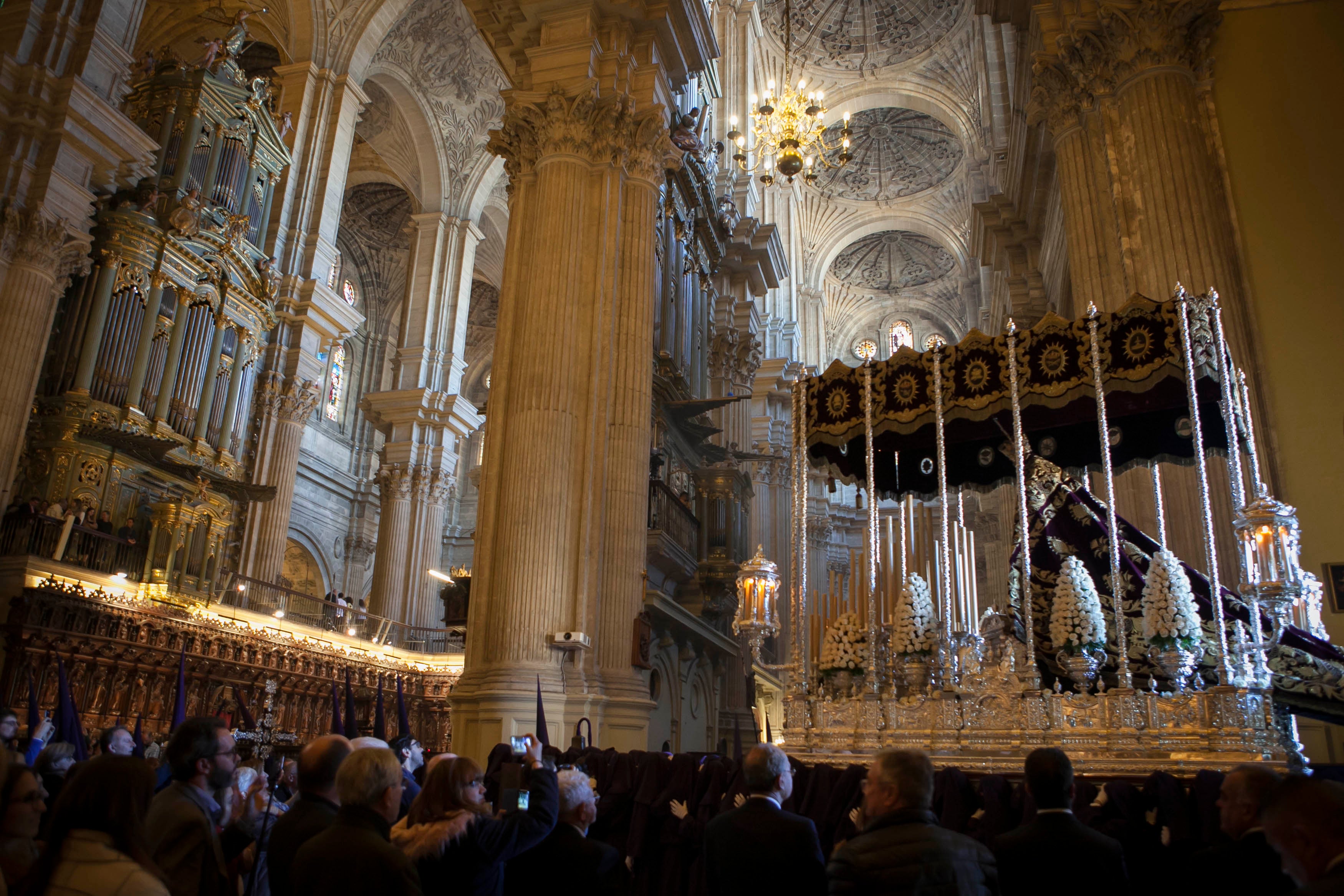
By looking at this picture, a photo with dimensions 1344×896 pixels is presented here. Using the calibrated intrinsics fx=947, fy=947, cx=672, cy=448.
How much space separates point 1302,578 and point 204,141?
61.2 feet

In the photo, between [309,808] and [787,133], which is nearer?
[309,808]

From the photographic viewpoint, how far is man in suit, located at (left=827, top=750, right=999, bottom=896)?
281cm

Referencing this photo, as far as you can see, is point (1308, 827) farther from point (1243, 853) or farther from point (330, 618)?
point (330, 618)

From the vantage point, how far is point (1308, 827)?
2.31 meters

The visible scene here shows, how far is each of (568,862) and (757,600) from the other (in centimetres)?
499

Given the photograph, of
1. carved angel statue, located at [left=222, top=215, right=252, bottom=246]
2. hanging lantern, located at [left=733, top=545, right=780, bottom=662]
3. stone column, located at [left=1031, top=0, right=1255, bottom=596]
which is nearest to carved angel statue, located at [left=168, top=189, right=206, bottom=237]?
carved angel statue, located at [left=222, top=215, right=252, bottom=246]

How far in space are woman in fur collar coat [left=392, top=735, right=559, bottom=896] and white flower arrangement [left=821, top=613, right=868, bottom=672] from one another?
4.64 m

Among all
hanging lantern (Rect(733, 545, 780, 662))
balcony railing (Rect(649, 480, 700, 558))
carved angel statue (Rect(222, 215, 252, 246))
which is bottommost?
hanging lantern (Rect(733, 545, 780, 662))

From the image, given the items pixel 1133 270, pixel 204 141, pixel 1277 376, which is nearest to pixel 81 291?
pixel 204 141

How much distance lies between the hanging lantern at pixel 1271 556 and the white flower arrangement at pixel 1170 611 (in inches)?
15.0

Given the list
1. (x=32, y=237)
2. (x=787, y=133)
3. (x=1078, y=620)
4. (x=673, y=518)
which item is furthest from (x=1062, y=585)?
(x=32, y=237)

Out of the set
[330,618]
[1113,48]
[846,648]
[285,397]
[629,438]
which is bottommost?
[846,648]

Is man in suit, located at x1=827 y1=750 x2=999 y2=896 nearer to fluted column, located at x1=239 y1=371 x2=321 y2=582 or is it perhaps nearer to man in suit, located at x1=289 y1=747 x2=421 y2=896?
man in suit, located at x1=289 y1=747 x2=421 y2=896

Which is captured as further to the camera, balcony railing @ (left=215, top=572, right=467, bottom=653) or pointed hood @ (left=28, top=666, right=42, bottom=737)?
balcony railing @ (left=215, top=572, right=467, bottom=653)
